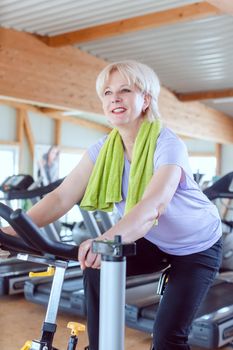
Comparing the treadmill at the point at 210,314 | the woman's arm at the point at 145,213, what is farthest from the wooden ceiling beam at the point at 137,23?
the woman's arm at the point at 145,213

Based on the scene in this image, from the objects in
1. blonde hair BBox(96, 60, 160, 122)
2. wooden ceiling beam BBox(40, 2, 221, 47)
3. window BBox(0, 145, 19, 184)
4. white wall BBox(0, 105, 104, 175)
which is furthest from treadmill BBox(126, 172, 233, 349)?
white wall BBox(0, 105, 104, 175)

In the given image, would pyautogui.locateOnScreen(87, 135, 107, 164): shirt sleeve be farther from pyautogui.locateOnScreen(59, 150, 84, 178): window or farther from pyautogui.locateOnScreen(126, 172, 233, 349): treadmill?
pyautogui.locateOnScreen(59, 150, 84, 178): window

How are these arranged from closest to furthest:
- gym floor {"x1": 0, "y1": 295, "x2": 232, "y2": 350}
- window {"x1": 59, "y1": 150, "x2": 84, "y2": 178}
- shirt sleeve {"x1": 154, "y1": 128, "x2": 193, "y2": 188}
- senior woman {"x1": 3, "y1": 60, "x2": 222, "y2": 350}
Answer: shirt sleeve {"x1": 154, "y1": 128, "x2": 193, "y2": 188} < senior woman {"x1": 3, "y1": 60, "x2": 222, "y2": 350} < gym floor {"x1": 0, "y1": 295, "x2": 232, "y2": 350} < window {"x1": 59, "y1": 150, "x2": 84, "y2": 178}

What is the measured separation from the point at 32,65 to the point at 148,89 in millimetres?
5442

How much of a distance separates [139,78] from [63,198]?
51cm

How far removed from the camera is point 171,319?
1.64 metres

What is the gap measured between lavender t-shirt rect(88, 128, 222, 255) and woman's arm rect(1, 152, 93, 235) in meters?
0.16

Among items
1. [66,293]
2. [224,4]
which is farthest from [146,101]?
[66,293]

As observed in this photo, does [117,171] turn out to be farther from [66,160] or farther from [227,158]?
[227,158]

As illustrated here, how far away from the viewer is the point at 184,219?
1683 mm

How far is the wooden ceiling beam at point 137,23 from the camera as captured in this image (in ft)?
19.0

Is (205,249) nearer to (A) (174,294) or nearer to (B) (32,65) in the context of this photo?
(A) (174,294)

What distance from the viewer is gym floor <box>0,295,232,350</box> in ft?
11.7

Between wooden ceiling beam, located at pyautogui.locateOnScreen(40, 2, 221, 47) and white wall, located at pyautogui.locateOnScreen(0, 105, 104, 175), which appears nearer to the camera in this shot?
wooden ceiling beam, located at pyautogui.locateOnScreen(40, 2, 221, 47)
